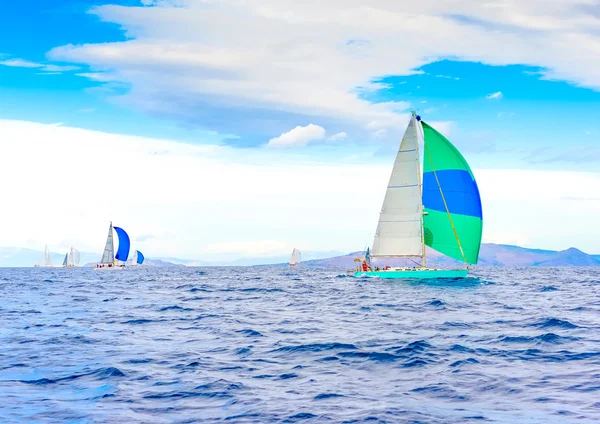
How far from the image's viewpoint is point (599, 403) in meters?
12.3

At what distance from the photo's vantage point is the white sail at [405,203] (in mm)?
53344

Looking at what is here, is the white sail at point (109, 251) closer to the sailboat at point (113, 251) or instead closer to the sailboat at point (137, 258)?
the sailboat at point (113, 251)

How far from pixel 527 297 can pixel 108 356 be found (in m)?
29.6

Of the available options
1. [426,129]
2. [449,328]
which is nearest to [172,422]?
[449,328]

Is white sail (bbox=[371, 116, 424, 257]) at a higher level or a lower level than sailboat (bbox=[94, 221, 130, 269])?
higher

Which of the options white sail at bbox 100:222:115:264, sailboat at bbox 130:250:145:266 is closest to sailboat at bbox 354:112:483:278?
white sail at bbox 100:222:115:264

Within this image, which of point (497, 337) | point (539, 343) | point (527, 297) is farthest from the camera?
point (527, 297)

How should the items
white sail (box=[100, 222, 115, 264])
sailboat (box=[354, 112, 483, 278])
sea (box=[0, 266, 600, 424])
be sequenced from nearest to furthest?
sea (box=[0, 266, 600, 424]), sailboat (box=[354, 112, 483, 278]), white sail (box=[100, 222, 115, 264])

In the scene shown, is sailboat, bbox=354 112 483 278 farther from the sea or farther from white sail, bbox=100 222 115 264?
white sail, bbox=100 222 115 264

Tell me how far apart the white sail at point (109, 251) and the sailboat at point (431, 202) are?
313 ft

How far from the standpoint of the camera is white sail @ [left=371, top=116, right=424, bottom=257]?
175 ft

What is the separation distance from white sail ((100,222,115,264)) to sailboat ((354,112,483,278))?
313ft

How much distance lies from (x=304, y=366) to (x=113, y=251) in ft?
421

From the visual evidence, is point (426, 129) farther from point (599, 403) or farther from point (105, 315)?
point (599, 403)
